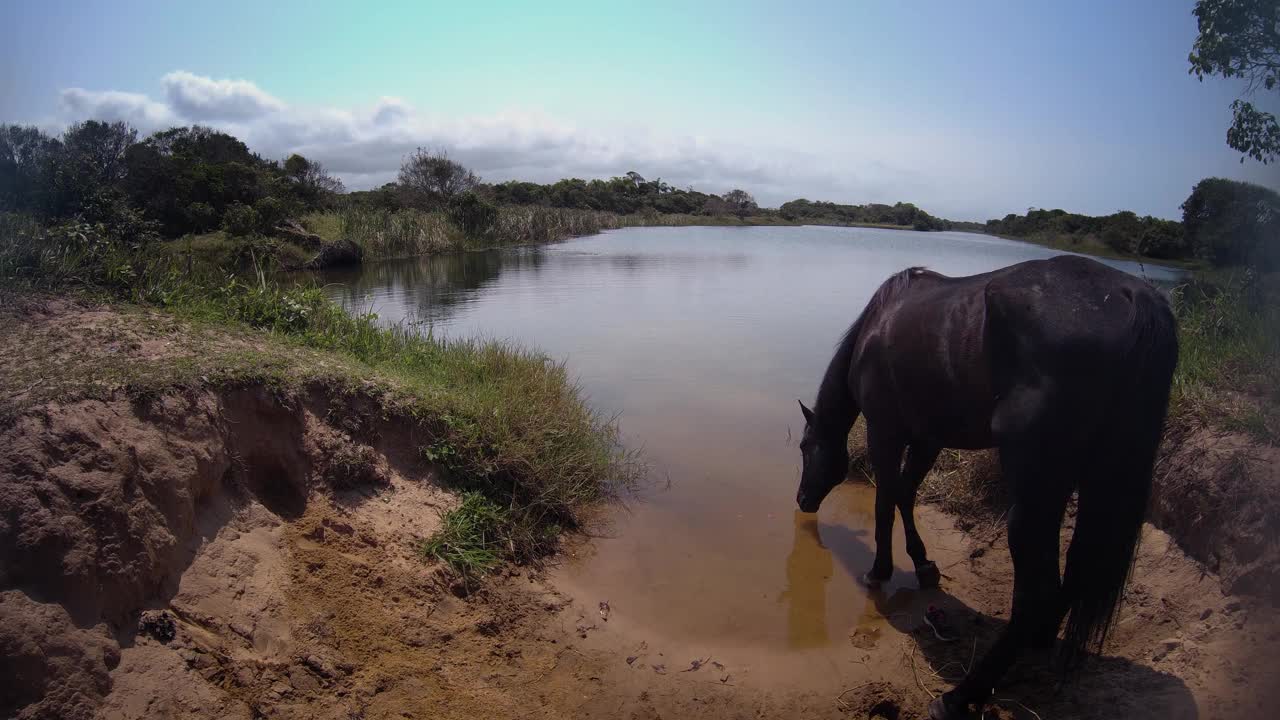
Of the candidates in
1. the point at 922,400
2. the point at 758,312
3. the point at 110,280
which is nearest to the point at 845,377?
the point at 922,400

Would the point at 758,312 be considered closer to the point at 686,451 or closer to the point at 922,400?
the point at 686,451

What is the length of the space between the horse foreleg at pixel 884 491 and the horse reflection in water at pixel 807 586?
13.7 inches

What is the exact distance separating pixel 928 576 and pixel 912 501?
51 cm

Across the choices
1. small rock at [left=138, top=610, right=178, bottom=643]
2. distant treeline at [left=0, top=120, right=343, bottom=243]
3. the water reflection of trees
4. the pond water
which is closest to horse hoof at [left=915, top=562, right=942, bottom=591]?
the pond water

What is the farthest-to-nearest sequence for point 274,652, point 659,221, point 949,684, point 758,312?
point 659,221 < point 758,312 < point 949,684 < point 274,652

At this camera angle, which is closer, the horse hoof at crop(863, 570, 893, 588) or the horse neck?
the horse hoof at crop(863, 570, 893, 588)

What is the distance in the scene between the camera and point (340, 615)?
138 inches

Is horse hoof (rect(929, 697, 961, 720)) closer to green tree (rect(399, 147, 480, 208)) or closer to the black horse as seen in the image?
the black horse

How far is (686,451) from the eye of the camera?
6.59 meters

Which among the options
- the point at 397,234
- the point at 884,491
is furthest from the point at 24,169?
the point at 397,234

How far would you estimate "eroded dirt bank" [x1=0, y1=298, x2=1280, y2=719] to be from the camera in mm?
2783

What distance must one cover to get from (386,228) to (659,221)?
34893mm

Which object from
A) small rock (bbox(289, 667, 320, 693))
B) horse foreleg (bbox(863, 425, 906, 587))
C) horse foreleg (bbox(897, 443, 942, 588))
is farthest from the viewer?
horse foreleg (bbox(897, 443, 942, 588))

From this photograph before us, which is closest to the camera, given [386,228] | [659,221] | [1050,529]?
→ [1050,529]
